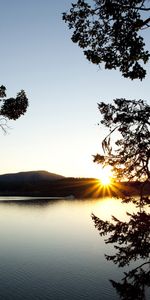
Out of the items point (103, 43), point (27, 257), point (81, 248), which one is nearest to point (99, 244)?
point (81, 248)

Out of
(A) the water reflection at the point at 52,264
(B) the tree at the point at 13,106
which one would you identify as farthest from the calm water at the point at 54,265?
(B) the tree at the point at 13,106

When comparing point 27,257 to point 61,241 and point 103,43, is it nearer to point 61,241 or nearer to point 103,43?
point 61,241

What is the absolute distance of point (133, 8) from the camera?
10.5 metres

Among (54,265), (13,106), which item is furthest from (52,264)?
(13,106)

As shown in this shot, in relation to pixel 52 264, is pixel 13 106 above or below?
above

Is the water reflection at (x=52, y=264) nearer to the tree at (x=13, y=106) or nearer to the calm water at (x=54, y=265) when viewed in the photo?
the calm water at (x=54, y=265)

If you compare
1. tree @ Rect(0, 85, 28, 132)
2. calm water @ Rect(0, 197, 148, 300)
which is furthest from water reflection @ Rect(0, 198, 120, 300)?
tree @ Rect(0, 85, 28, 132)

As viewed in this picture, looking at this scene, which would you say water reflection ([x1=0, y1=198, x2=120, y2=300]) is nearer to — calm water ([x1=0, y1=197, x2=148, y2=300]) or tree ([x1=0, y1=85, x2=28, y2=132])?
calm water ([x1=0, y1=197, x2=148, y2=300])

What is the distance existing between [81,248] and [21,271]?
57.2 ft

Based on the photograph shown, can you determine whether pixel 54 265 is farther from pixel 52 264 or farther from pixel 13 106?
pixel 13 106

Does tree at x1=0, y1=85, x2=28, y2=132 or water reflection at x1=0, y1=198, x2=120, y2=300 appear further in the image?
water reflection at x1=0, y1=198, x2=120, y2=300

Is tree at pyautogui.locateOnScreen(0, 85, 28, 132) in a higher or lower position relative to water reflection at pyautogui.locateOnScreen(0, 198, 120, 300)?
higher

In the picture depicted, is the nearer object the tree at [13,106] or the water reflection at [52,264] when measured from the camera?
the tree at [13,106]

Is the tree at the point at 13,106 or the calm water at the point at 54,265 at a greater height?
the tree at the point at 13,106
